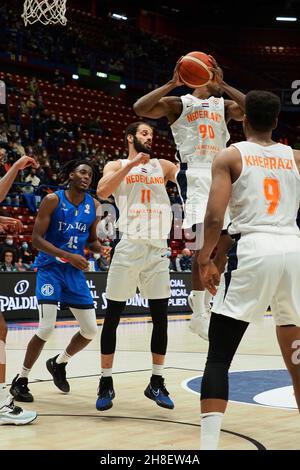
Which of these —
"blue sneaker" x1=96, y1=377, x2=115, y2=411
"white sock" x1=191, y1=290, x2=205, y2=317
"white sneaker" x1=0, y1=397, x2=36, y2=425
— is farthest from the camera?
"white sock" x1=191, y1=290, x2=205, y2=317

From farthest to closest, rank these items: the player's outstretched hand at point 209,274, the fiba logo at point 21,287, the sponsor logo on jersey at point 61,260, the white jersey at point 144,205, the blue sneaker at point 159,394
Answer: the fiba logo at point 21,287, the sponsor logo on jersey at point 61,260, the white jersey at point 144,205, the blue sneaker at point 159,394, the player's outstretched hand at point 209,274

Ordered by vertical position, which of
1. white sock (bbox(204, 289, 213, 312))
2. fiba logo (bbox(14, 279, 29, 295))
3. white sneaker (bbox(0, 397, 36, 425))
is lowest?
fiba logo (bbox(14, 279, 29, 295))

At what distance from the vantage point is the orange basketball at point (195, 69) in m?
4.98

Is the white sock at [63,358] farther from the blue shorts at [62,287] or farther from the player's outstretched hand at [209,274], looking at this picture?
the player's outstretched hand at [209,274]

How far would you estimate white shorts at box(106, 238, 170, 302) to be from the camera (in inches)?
222

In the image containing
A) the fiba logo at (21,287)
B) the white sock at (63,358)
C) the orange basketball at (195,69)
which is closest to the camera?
the orange basketball at (195,69)

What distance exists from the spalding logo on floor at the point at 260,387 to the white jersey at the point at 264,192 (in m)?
2.34

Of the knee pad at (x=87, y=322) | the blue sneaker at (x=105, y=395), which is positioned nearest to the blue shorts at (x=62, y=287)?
the knee pad at (x=87, y=322)

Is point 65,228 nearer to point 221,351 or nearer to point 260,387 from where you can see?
point 260,387

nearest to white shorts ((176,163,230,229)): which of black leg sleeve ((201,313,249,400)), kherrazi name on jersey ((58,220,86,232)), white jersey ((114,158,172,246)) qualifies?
white jersey ((114,158,172,246))

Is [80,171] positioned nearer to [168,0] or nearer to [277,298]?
[277,298]

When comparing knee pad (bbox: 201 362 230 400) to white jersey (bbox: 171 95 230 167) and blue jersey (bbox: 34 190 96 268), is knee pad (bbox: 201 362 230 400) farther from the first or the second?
blue jersey (bbox: 34 190 96 268)

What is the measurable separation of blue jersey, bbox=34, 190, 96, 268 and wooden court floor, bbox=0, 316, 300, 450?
3.90 ft

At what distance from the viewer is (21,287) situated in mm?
12570
